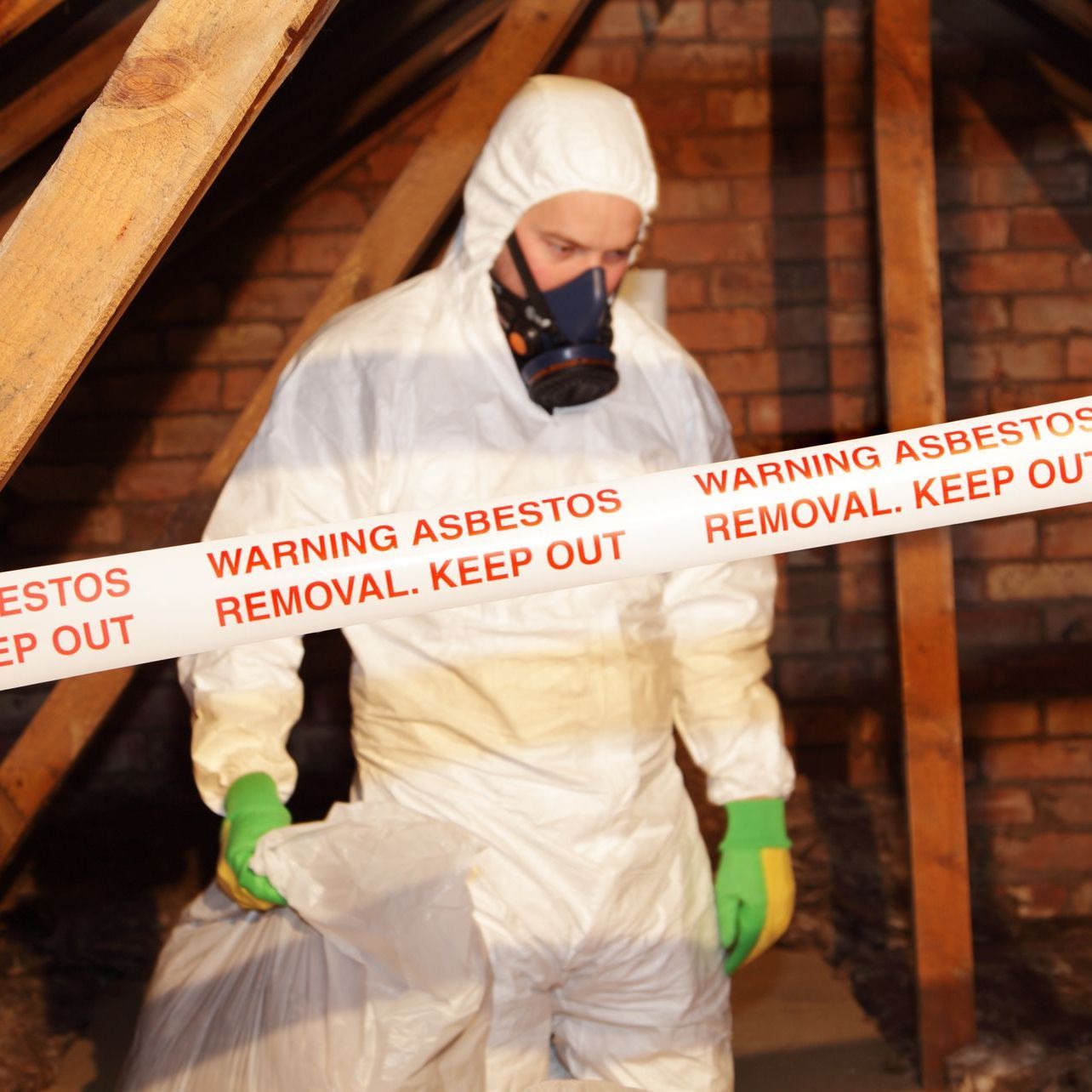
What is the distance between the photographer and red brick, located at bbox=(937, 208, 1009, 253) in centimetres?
275

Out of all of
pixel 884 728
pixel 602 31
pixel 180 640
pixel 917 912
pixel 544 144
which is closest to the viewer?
pixel 180 640

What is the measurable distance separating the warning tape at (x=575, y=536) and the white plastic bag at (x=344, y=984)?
1.77 ft

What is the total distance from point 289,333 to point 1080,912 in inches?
88.1

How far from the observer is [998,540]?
2.81 meters

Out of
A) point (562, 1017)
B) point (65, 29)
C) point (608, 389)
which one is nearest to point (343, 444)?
point (608, 389)

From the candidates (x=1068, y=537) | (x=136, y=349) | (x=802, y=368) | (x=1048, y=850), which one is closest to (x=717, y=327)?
(x=802, y=368)

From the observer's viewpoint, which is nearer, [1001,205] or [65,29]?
[65,29]

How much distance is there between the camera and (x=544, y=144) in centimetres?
149

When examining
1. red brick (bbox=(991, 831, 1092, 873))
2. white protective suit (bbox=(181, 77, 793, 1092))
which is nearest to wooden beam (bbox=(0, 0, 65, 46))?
white protective suit (bbox=(181, 77, 793, 1092))

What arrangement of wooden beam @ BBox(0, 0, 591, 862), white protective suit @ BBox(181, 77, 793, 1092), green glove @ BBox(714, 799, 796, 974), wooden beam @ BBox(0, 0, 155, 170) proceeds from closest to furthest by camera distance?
white protective suit @ BBox(181, 77, 793, 1092), green glove @ BBox(714, 799, 796, 974), wooden beam @ BBox(0, 0, 155, 170), wooden beam @ BBox(0, 0, 591, 862)

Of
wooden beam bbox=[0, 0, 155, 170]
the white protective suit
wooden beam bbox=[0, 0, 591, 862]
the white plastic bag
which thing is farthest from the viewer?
wooden beam bbox=[0, 0, 591, 862]

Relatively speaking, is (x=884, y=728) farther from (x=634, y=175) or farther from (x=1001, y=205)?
(x=634, y=175)

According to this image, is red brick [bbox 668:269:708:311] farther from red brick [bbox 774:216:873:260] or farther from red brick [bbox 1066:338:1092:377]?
red brick [bbox 1066:338:1092:377]

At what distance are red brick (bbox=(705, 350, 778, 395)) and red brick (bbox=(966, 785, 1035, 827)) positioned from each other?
1.05 m
